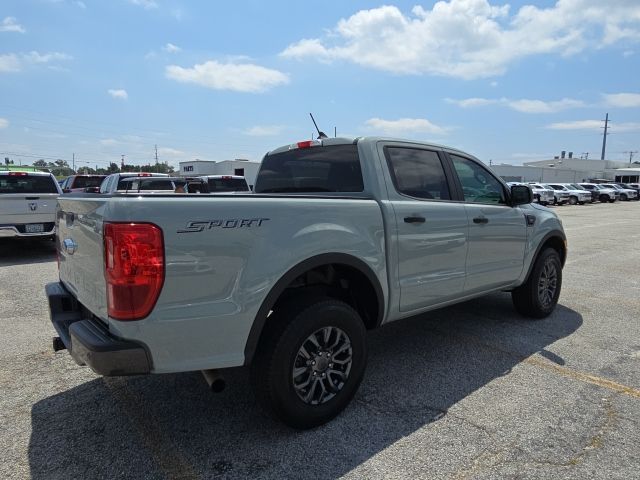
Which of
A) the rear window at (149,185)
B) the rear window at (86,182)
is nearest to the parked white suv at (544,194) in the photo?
the rear window at (149,185)

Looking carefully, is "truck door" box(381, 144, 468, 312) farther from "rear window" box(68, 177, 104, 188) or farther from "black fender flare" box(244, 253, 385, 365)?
"rear window" box(68, 177, 104, 188)

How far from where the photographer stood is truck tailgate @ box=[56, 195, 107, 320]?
98.7 inches

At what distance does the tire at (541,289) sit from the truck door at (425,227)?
1527mm

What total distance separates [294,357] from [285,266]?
56cm

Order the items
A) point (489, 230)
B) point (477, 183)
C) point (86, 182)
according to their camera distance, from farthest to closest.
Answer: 1. point (86, 182)
2. point (477, 183)
3. point (489, 230)

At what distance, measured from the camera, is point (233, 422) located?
3088mm

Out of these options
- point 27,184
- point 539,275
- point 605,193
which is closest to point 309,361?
point 539,275

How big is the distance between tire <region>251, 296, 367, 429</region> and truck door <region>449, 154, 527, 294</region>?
1.57m

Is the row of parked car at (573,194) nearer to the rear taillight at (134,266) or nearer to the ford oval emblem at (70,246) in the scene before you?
the ford oval emblem at (70,246)

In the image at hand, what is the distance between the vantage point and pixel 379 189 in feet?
11.4

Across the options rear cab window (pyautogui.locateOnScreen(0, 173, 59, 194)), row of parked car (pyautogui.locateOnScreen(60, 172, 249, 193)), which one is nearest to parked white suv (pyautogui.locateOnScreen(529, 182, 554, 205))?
row of parked car (pyautogui.locateOnScreen(60, 172, 249, 193))

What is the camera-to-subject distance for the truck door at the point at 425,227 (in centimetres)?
353

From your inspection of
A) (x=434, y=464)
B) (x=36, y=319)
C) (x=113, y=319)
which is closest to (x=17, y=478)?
(x=113, y=319)

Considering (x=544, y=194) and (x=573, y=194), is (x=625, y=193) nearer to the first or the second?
(x=573, y=194)
